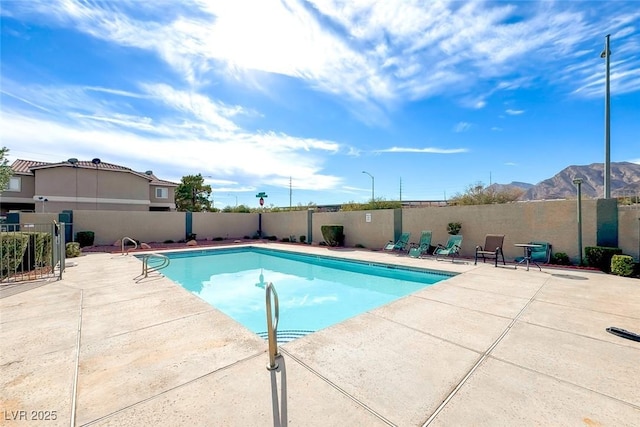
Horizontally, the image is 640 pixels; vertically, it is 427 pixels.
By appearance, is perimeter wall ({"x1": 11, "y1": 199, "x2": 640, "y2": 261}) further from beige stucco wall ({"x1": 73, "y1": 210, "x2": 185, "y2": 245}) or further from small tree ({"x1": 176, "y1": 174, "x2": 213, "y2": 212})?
small tree ({"x1": 176, "y1": 174, "x2": 213, "y2": 212})

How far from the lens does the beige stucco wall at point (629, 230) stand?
7412 millimetres

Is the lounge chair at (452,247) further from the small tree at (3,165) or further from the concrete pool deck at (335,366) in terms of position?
the small tree at (3,165)

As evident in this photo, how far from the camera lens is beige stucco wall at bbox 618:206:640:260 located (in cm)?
741

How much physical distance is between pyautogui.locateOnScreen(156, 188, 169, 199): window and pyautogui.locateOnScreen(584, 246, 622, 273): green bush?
3191cm

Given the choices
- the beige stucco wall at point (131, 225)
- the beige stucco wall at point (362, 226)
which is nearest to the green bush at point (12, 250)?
the beige stucco wall at point (131, 225)

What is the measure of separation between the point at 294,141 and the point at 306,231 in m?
5.72

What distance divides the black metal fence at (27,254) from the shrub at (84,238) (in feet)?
22.4

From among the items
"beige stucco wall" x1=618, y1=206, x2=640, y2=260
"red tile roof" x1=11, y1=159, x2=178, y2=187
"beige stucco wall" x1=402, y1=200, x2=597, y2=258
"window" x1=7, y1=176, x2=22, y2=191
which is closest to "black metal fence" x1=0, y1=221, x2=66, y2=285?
"beige stucco wall" x1=402, y1=200, x2=597, y2=258

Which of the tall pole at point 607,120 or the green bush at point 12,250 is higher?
the tall pole at point 607,120

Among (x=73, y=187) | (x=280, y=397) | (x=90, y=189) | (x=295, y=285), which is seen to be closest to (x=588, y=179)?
(x=295, y=285)

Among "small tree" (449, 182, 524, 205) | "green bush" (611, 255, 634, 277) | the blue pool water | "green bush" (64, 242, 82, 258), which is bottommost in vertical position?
the blue pool water

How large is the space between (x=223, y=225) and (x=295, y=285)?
12.9 m

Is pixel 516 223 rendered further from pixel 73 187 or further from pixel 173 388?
pixel 73 187

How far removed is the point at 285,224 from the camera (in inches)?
747
